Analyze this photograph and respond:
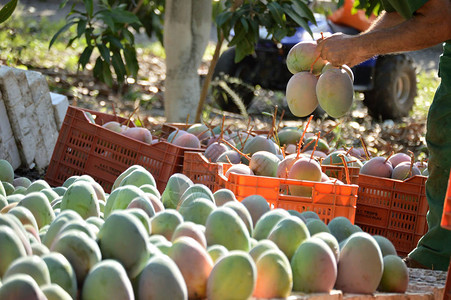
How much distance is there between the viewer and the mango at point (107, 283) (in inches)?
60.3

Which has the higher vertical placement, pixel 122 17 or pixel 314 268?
pixel 122 17

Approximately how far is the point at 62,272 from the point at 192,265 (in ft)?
1.04

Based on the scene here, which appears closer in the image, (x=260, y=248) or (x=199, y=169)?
(x=260, y=248)

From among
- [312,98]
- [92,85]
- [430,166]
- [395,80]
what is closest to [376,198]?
[430,166]

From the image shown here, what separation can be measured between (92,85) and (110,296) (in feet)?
22.6

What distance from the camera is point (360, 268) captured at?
1921 mm

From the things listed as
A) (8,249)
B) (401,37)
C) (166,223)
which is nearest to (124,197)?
(166,223)

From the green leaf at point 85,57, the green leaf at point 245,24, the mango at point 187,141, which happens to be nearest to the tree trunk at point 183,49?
the green leaf at point 85,57

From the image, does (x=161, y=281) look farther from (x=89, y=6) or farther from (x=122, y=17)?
(x=122, y=17)

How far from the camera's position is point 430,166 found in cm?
271

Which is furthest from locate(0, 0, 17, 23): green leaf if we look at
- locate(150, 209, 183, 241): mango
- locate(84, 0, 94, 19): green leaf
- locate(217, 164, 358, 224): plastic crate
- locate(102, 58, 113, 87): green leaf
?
locate(150, 209, 183, 241): mango

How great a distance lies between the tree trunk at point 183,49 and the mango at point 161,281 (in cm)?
344

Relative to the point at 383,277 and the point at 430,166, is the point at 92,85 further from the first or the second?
the point at 383,277

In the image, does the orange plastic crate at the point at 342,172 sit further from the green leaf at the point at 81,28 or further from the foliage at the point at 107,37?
the green leaf at the point at 81,28
